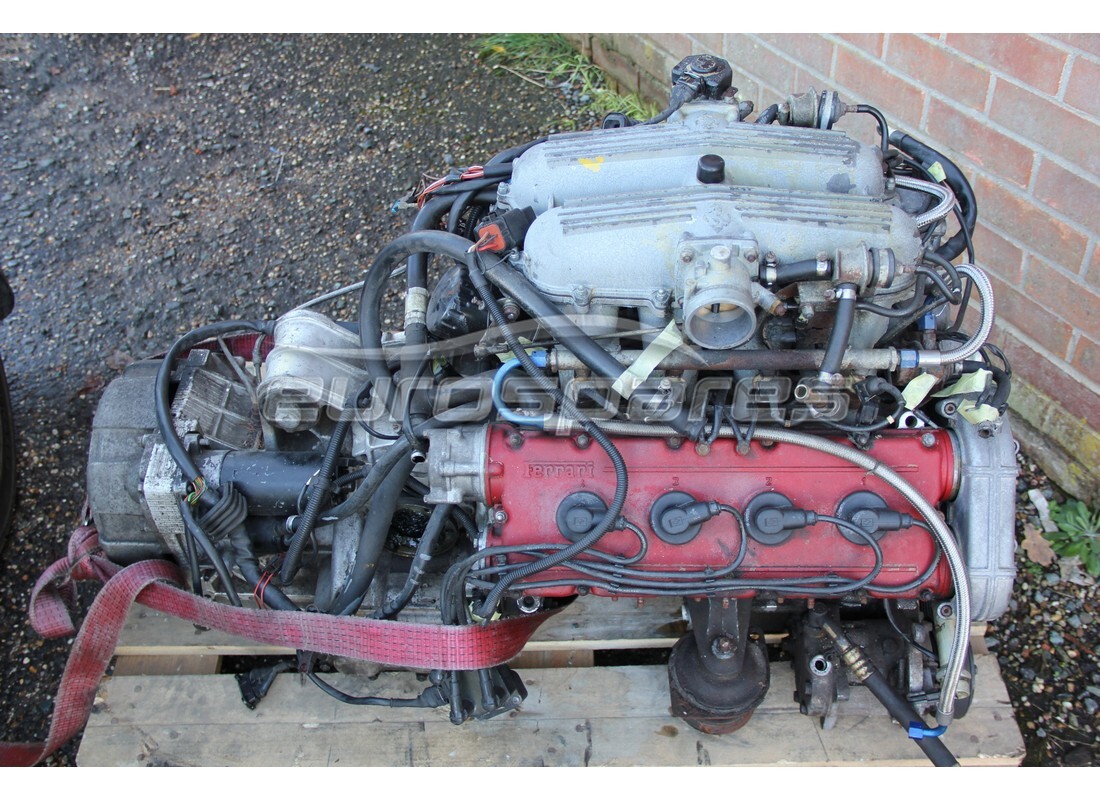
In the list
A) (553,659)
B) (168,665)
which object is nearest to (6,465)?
(168,665)

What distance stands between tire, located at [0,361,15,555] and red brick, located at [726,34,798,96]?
8.99 ft

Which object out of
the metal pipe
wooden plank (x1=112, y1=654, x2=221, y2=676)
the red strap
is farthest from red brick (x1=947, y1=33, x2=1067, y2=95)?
wooden plank (x1=112, y1=654, x2=221, y2=676)

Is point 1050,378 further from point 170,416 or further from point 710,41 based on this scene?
point 170,416

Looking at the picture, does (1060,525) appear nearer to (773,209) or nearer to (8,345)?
(773,209)

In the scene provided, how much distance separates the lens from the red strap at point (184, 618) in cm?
179

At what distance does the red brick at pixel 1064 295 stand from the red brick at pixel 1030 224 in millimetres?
42

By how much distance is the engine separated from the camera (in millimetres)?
1564

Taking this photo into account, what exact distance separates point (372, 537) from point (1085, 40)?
2092 millimetres

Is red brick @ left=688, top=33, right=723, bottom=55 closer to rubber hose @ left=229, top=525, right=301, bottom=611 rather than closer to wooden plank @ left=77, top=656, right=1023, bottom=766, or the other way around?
wooden plank @ left=77, top=656, right=1023, bottom=766

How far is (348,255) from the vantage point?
11.2ft

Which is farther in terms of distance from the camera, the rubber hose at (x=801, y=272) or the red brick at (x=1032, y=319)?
the red brick at (x=1032, y=319)

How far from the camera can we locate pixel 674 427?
1.67 m

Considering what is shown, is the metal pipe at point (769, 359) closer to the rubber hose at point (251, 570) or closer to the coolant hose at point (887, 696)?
the coolant hose at point (887, 696)

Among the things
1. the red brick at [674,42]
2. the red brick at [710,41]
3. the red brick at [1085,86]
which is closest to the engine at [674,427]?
the red brick at [1085,86]
